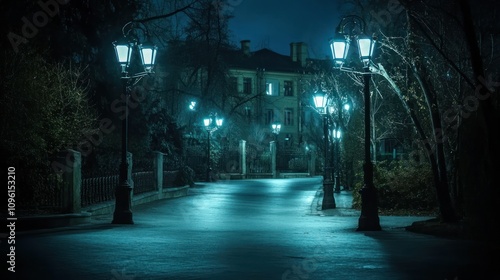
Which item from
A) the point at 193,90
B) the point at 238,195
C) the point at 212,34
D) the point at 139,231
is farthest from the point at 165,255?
the point at 193,90

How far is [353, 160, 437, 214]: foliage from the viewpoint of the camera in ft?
75.9

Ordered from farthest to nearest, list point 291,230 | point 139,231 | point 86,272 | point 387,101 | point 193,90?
point 193,90 < point 387,101 < point 291,230 < point 139,231 < point 86,272

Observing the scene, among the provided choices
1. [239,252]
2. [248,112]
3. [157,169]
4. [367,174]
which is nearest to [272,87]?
[248,112]

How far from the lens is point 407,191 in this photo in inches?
926

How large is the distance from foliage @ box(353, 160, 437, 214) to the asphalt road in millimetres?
3537

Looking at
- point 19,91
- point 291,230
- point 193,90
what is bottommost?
point 291,230

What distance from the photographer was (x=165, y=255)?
454 inches

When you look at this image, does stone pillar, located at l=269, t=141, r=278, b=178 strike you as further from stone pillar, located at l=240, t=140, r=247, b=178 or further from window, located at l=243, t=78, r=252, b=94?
window, located at l=243, t=78, r=252, b=94

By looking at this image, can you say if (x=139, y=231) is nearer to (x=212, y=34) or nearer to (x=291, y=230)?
(x=291, y=230)

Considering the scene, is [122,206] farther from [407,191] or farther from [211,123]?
[211,123]

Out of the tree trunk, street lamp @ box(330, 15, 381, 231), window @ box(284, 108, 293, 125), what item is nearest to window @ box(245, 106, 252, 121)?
window @ box(284, 108, 293, 125)

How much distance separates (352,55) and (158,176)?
12.7 meters

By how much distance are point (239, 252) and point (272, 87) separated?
80925 millimetres

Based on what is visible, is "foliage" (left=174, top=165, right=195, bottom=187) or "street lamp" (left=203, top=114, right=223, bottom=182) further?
"street lamp" (left=203, top=114, right=223, bottom=182)
